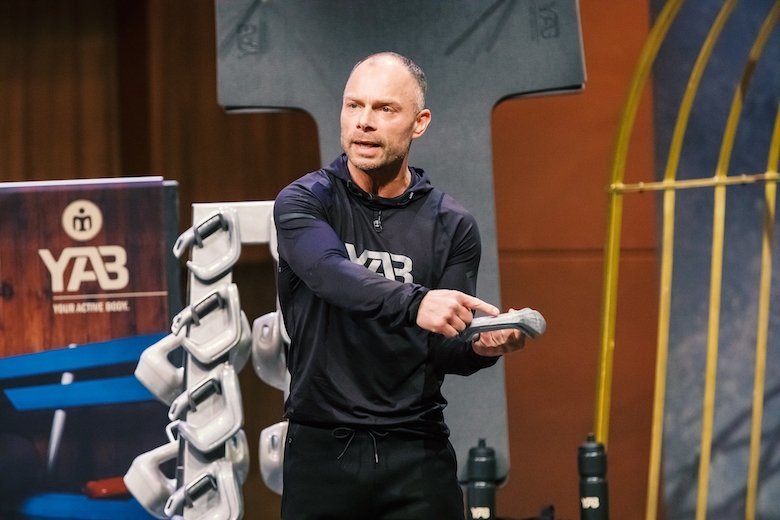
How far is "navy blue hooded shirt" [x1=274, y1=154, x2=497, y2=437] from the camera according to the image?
1.64m

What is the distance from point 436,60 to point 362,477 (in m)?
1.54

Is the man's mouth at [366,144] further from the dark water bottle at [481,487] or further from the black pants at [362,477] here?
the dark water bottle at [481,487]

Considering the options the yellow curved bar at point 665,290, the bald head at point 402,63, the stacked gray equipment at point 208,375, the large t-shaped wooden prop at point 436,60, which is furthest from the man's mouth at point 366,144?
the yellow curved bar at point 665,290

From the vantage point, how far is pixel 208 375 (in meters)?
2.60

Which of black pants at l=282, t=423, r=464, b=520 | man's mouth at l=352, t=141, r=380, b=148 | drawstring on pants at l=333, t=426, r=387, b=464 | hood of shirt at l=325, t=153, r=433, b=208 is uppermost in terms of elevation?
man's mouth at l=352, t=141, r=380, b=148

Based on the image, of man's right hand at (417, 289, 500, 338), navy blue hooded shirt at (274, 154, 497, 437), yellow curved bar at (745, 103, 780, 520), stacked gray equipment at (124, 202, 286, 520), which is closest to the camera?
man's right hand at (417, 289, 500, 338)

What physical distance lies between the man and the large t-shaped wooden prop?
1161 mm

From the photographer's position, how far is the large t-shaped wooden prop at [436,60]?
9.43 ft

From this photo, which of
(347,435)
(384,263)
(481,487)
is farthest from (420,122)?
(481,487)

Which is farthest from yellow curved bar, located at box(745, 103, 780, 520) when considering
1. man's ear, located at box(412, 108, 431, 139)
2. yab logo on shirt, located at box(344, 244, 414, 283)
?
yab logo on shirt, located at box(344, 244, 414, 283)

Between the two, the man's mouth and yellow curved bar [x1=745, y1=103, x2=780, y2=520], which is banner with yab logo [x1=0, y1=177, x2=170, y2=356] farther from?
yellow curved bar [x1=745, y1=103, x2=780, y2=520]

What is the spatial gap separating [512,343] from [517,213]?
87.1 inches

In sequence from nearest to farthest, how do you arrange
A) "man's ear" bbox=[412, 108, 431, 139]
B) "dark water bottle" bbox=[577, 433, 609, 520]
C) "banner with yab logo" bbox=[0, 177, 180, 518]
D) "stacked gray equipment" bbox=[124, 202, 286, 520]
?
"man's ear" bbox=[412, 108, 431, 139]
"stacked gray equipment" bbox=[124, 202, 286, 520]
"dark water bottle" bbox=[577, 433, 609, 520]
"banner with yab logo" bbox=[0, 177, 180, 518]

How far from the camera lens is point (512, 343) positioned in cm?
157
